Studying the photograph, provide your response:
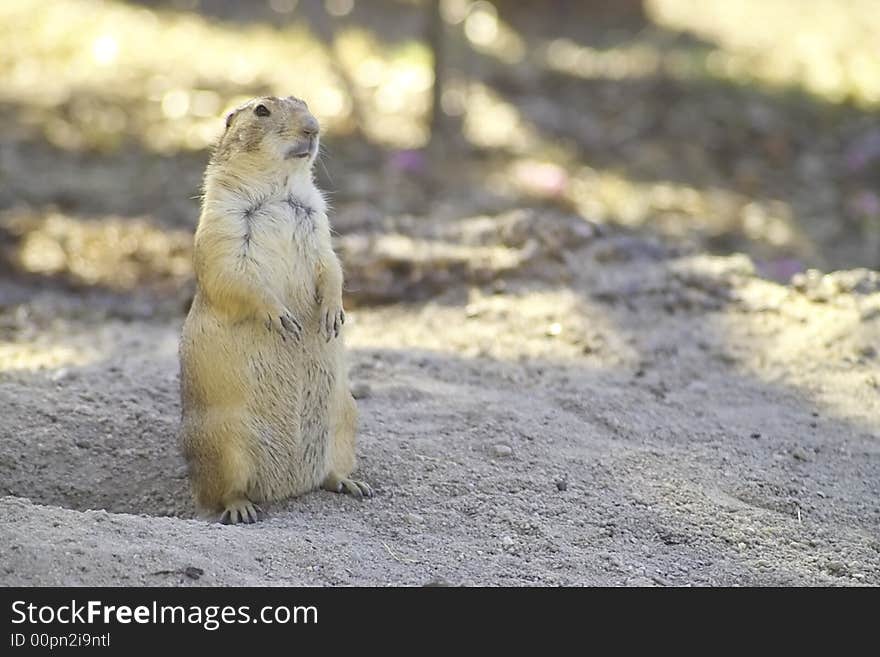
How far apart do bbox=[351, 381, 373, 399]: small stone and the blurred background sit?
1.33m

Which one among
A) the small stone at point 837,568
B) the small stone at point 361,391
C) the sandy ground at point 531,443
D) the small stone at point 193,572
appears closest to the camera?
the small stone at point 193,572

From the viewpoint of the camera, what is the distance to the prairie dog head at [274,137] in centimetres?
412

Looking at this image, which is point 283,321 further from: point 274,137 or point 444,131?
point 444,131

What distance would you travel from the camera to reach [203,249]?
411 cm

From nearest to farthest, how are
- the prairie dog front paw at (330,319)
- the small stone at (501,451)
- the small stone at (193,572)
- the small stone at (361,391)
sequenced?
the small stone at (193,572) < the prairie dog front paw at (330,319) < the small stone at (501,451) < the small stone at (361,391)

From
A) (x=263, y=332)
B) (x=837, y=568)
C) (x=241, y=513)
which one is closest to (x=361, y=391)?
(x=263, y=332)

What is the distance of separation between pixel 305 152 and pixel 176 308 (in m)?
2.97

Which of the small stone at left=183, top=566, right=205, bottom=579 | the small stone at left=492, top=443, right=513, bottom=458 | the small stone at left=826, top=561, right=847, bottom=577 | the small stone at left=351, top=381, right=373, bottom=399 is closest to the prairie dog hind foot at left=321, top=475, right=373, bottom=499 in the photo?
the small stone at left=492, top=443, right=513, bottom=458

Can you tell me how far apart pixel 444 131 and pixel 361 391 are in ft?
15.8

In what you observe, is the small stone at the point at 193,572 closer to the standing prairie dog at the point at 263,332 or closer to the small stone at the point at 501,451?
the standing prairie dog at the point at 263,332

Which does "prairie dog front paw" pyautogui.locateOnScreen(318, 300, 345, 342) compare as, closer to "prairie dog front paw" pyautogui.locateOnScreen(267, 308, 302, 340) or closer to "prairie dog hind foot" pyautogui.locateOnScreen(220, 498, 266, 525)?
"prairie dog front paw" pyautogui.locateOnScreen(267, 308, 302, 340)

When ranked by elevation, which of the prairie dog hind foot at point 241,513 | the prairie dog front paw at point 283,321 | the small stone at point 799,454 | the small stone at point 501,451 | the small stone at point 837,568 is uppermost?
the prairie dog front paw at point 283,321

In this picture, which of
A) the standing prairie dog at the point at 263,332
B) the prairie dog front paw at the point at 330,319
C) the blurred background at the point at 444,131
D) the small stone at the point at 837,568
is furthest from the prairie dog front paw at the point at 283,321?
the blurred background at the point at 444,131

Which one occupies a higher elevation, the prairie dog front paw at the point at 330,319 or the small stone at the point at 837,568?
the prairie dog front paw at the point at 330,319
